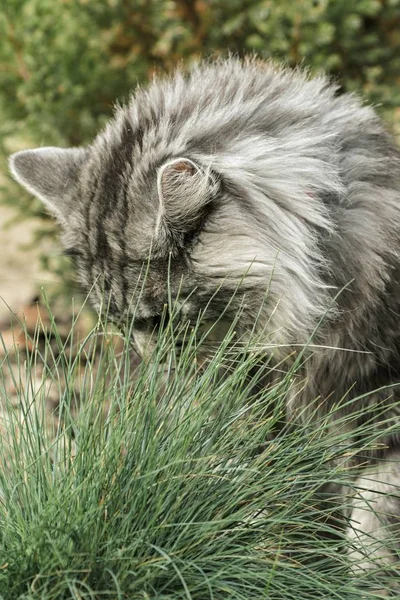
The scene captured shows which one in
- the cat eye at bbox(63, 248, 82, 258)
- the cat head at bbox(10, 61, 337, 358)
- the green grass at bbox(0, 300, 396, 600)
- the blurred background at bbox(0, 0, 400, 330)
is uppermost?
the blurred background at bbox(0, 0, 400, 330)

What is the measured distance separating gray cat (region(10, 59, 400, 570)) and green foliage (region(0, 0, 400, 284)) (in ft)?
5.18

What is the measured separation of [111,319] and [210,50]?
2.34 m

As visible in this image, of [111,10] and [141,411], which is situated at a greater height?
[111,10]

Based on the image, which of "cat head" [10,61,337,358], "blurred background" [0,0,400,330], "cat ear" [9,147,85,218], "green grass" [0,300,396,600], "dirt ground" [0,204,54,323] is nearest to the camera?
"green grass" [0,300,396,600]

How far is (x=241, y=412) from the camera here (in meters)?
2.38

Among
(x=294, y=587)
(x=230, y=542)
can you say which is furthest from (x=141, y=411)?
(x=294, y=587)

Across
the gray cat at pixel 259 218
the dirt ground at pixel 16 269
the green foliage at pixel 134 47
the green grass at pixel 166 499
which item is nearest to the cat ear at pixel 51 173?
the gray cat at pixel 259 218

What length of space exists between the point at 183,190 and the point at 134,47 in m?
2.58

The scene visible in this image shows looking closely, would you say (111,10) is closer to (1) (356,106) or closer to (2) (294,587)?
(1) (356,106)

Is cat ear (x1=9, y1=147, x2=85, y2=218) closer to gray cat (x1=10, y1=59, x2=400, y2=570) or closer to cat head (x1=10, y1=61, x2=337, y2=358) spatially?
gray cat (x1=10, y1=59, x2=400, y2=570)

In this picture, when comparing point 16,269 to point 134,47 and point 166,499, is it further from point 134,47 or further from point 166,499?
point 166,499

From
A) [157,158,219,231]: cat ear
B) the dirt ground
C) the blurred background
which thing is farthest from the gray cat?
the dirt ground

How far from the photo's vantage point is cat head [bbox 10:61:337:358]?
256 cm

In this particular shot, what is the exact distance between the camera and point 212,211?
260cm
